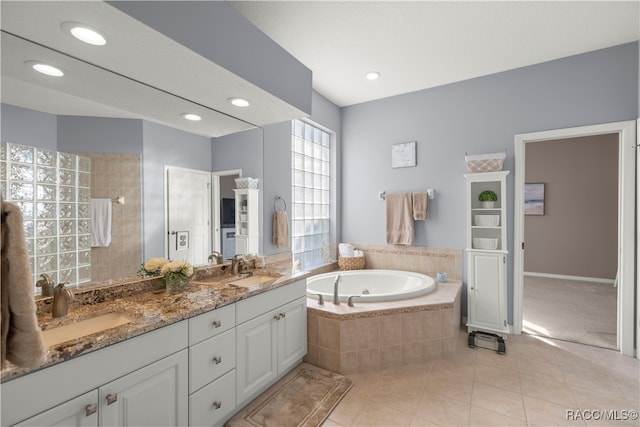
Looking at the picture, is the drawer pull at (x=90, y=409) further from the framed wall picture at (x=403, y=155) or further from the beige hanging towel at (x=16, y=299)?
the framed wall picture at (x=403, y=155)

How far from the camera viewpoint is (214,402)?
1.62m

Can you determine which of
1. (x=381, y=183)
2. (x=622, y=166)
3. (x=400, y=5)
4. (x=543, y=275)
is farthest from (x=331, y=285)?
(x=543, y=275)

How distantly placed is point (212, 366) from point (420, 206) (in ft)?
9.11

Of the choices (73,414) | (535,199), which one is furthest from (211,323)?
(535,199)

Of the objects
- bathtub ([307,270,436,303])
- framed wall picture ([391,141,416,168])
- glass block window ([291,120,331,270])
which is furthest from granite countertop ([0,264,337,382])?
framed wall picture ([391,141,416,168])

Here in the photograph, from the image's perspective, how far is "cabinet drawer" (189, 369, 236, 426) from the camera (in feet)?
4.96

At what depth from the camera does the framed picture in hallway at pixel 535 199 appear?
17.8 ft

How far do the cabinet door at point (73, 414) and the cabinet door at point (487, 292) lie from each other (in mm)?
3168

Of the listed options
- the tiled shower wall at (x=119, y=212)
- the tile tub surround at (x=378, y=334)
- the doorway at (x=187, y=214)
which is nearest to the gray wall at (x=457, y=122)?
the tile tub surround at (x=378, y=334)

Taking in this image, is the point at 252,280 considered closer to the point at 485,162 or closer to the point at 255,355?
the point at 255,355

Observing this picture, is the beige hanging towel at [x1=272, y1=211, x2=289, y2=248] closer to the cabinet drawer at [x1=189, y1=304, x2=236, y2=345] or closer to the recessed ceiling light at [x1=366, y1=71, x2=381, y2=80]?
the cabinet drawer at [x1=189, y1=304, x2=236, y2=345]

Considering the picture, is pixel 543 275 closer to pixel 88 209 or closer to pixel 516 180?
pixel 516 180

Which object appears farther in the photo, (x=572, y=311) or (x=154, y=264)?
(x=572, y=311)

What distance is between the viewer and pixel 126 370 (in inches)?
48.2
